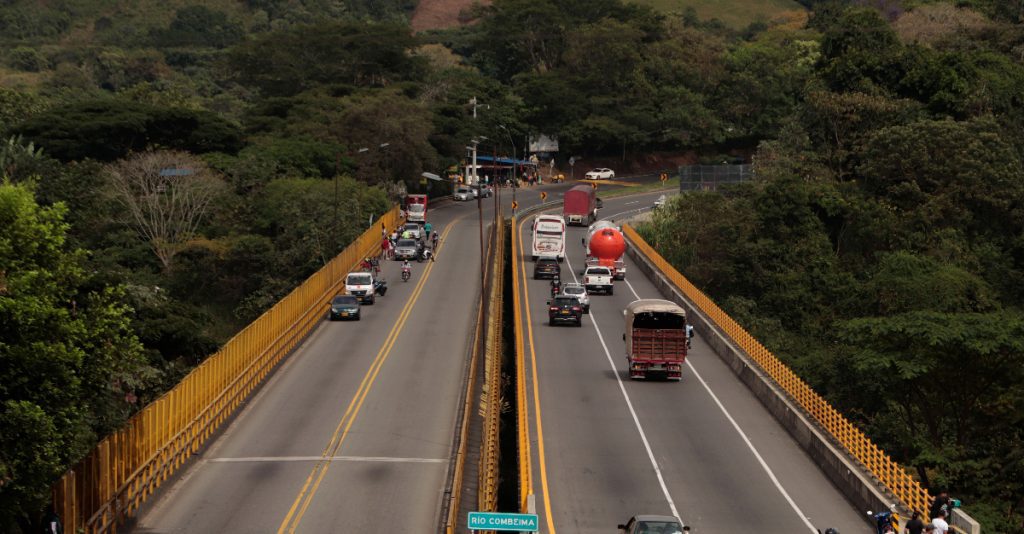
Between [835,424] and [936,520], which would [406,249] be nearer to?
[835,424]

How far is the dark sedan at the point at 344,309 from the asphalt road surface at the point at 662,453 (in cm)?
1018

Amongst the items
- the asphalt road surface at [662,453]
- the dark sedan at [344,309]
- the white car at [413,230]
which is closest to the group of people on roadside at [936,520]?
the asphalt road surface at [662,453]

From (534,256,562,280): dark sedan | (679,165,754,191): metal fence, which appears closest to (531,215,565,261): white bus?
(534,256,562,280): dark sedan

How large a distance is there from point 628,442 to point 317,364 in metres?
17.1

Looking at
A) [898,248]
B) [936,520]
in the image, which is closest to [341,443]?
[936,520]

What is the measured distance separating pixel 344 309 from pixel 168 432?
91.5 feet

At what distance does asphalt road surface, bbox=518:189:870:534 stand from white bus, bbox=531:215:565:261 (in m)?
26.9

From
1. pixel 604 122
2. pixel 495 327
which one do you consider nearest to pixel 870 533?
Result: pixel 495 327

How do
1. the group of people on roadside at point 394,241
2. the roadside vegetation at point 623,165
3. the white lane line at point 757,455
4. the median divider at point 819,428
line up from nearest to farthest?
the roadside vegetation at point 623,165
the median divider at point 819,428
the white lane line at point 757,455
the group of people on roadside at point 394,241

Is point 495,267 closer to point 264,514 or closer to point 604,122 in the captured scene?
point 264,514

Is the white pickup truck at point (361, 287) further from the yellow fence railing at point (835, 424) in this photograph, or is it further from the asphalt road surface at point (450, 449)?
the yellow fence railing at point (835, 424)

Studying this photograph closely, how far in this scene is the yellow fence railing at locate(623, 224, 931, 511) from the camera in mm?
32531

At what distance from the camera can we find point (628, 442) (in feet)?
135

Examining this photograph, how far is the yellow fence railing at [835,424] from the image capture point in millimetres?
32531
